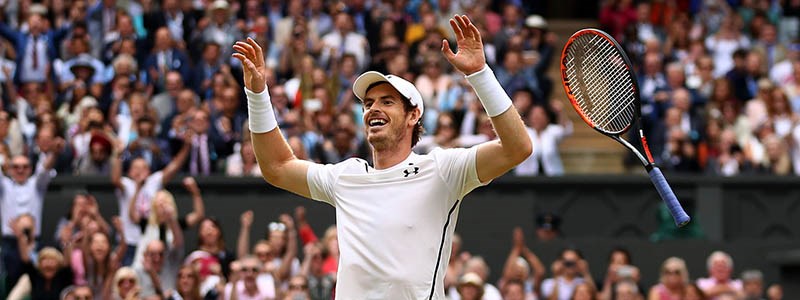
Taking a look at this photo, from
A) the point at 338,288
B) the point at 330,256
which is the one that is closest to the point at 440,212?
the point at 338,288

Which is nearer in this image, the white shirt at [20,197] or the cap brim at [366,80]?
the cap brim at [366,80]

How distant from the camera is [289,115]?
603 inches

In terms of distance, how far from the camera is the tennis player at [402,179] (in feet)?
20.9

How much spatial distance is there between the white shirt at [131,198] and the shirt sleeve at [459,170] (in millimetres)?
7920

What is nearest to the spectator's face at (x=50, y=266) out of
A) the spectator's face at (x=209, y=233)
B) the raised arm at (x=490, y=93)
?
the spectator's face at (x=209, y=233)

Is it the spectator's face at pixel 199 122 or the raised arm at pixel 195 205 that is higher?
the spectator's face at pixel 199 122

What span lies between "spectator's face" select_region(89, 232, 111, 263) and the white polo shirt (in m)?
6.93

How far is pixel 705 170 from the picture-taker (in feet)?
54.0

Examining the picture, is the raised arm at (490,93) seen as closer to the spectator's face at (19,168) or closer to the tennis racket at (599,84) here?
the tennis racket at (599,84)

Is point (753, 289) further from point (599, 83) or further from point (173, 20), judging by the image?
point (599, 83)

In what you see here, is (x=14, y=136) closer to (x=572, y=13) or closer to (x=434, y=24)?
(x=434, y=24)

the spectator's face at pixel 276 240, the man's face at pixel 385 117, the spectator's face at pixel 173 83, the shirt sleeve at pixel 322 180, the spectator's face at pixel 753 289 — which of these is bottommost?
the spectator's face at pixel 753 289

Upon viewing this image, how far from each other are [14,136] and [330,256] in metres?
3.33

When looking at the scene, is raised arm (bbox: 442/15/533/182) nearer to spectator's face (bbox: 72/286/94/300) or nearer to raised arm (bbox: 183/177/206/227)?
spectator's face (bbox: 72/286/94/300)
